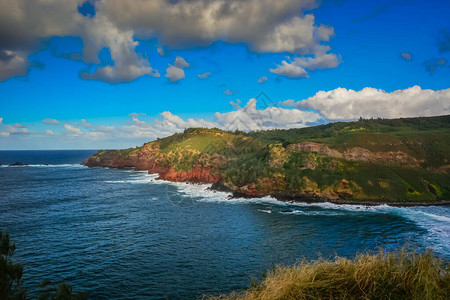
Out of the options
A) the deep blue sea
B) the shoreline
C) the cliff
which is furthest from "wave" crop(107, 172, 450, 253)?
the cliff

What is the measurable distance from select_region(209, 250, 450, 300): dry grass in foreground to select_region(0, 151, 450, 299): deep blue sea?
21.0m

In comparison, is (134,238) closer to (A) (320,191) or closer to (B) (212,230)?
(B) (212,230)

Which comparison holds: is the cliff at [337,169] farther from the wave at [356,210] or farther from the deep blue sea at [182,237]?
the deep blue sea at [182,237]

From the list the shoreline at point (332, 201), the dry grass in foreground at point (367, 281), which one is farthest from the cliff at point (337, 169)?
the dry grass in foreground at point (367, 281)

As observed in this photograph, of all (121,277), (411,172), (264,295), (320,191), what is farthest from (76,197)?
(411,172)

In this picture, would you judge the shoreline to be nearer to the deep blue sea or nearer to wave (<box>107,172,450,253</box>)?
wave (<box>107,172,450,253</box>)

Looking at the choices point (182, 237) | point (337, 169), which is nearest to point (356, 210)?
point (337, 169)

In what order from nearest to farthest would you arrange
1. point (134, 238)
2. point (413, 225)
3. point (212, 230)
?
point (134, 238) → point (212, 230) → point (413, 225)

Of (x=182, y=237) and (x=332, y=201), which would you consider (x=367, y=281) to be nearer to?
(x=182, y=237)

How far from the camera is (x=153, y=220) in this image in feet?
201

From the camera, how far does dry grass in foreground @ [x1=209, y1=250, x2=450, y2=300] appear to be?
10.2 meters

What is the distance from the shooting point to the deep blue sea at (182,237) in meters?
34.6

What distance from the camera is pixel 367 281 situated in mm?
10695

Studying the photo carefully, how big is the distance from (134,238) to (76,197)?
1831 inches
